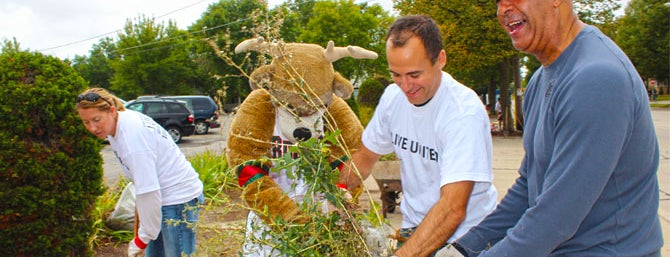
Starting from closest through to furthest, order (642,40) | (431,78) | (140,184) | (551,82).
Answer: (551,82) → (431,78) → (140,184) → (642,40)

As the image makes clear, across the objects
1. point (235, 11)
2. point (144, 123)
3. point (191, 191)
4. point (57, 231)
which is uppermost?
point (235, 11)

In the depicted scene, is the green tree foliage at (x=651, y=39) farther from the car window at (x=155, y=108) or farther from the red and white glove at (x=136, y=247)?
the red and white glove at (x=136, y=247)

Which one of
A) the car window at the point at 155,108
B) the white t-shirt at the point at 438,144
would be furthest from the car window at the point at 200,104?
the white t-shirt at the point at 438,144

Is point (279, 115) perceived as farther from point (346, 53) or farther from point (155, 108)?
point (155, 108)

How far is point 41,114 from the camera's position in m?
4.01

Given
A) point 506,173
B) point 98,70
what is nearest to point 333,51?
point 506,173

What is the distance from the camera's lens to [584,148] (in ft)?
4.21

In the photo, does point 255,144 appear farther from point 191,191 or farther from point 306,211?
point 306,211

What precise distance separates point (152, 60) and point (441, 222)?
39927mm

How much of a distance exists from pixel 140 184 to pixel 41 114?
61.4 inches

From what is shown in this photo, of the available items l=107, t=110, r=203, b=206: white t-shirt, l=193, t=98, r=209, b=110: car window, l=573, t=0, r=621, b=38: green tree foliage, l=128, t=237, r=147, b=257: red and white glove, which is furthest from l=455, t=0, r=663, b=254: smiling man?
l=193, t=98, r=209, b=110: car window

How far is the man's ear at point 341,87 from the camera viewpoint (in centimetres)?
329

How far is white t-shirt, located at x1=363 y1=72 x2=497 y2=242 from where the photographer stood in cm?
209

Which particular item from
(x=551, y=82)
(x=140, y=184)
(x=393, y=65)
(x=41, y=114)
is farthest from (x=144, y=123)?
(x=551, y=82)
